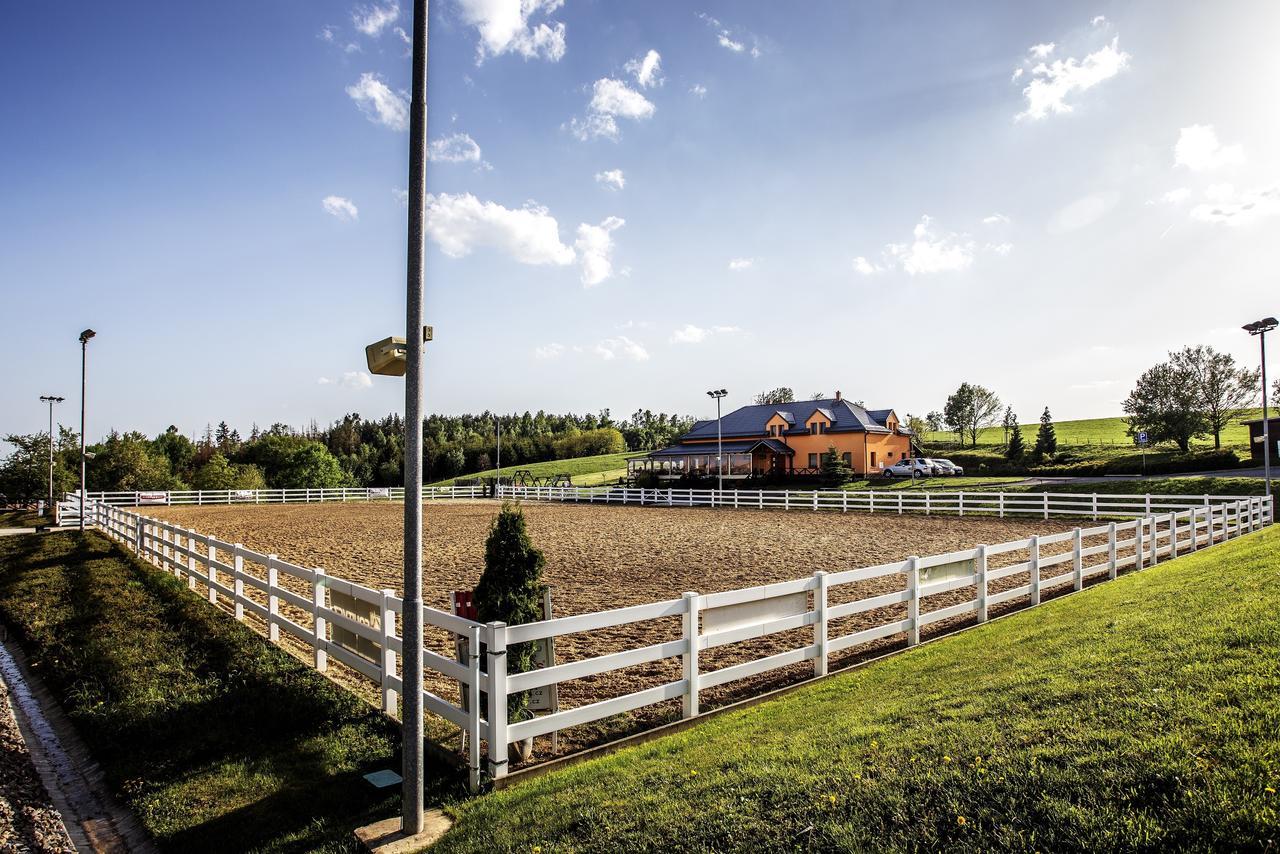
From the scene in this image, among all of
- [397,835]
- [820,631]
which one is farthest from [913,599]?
[397,835]

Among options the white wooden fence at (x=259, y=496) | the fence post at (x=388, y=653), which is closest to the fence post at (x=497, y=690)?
the fence post at (x=388, y=653)

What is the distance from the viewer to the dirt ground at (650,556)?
799cm

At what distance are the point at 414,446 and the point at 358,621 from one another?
10.9 feet

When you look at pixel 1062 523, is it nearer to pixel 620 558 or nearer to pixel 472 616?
pixel 620 558

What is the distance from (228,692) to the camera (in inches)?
299

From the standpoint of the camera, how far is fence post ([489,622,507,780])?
502cm

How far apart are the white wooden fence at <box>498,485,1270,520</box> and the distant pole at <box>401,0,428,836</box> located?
66.2 feet

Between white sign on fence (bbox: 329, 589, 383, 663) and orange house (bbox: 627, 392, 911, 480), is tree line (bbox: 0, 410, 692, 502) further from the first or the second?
white sign on fence (bbox: 329, 589, 383, 663)

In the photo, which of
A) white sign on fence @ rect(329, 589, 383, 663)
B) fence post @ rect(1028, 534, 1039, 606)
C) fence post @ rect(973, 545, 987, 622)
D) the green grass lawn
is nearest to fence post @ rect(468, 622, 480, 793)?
white sign on fence @ rect(329, 589, 383, 663)

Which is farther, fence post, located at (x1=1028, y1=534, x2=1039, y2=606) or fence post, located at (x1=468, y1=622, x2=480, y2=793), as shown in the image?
fence post, located at (x1=1028, y1=534, x2=1039, y2=606)

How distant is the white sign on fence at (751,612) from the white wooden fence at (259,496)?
3676 centimetres

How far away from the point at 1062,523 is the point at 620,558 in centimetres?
1671

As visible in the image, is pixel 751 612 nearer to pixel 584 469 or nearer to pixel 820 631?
pixel 820 631

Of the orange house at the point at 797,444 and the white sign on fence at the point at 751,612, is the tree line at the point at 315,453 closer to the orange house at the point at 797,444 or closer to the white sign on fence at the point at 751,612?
the orange house at the point at 797,444
